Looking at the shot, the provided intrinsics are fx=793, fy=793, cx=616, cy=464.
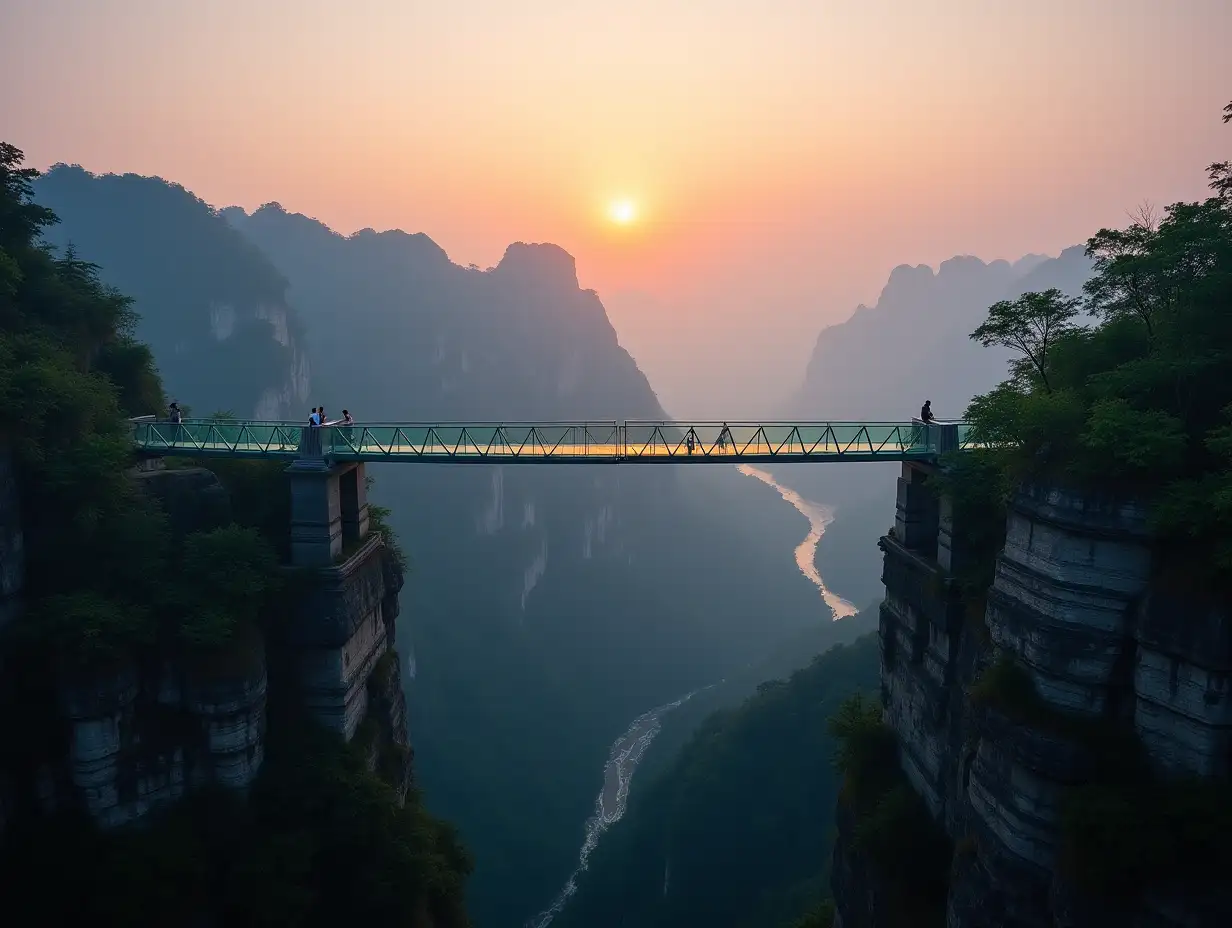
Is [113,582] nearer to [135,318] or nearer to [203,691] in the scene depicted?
[203,691]

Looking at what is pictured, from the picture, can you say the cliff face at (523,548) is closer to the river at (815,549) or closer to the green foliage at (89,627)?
the river at (815,549)

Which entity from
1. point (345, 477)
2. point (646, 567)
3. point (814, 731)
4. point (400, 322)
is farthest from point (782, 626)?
point (345, 477)

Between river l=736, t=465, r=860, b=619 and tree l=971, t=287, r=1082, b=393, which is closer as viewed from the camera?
tree l=971, t=287, r=1082, b=393

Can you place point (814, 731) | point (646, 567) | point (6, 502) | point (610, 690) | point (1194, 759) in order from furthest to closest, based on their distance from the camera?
point (646, 567)
point (610, 690)
point (814, 731)
point (6, 502)
point (1194, 759)

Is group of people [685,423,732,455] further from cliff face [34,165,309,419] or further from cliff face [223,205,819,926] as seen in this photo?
cliff face [34,165,309,419]

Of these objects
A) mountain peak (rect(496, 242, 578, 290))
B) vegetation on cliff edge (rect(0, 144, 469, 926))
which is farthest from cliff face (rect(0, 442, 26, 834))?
mountain peak (rect(496, 242, 578, 290))

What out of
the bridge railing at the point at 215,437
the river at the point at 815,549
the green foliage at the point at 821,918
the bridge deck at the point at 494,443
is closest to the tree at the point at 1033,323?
the bridge deck at the point at 494,443
